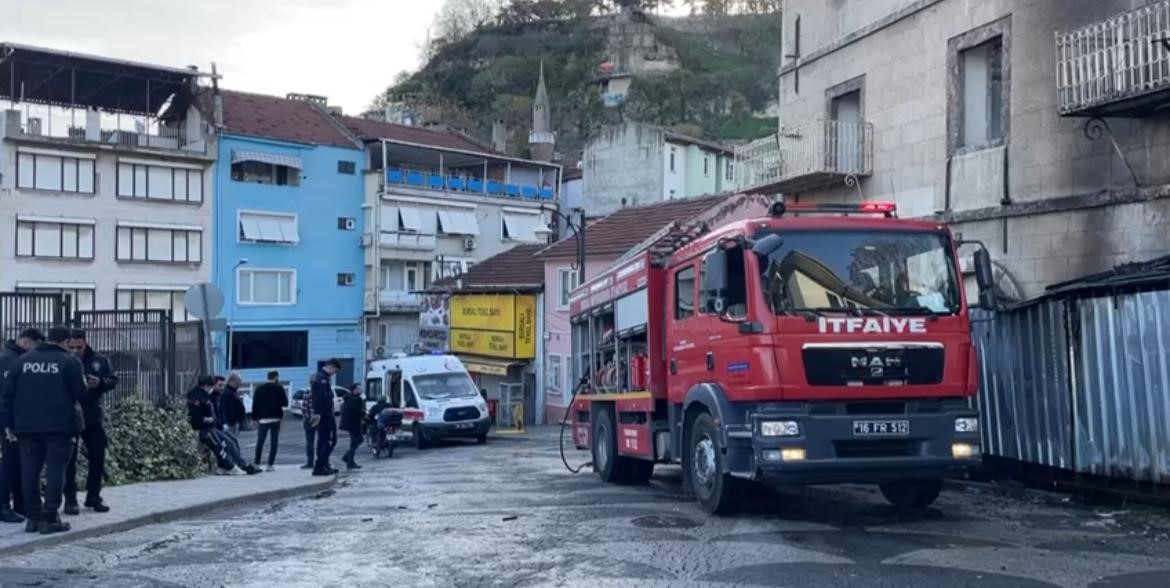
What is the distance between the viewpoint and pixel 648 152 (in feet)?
191

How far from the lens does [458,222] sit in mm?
57250

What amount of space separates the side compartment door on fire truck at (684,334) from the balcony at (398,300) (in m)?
42.7

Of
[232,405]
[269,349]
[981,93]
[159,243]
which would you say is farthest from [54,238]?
[981,93]

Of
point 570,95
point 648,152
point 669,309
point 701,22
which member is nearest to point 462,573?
point 669,309

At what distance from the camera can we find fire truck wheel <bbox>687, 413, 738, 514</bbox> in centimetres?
1142

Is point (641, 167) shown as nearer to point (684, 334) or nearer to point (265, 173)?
point (265, 173)

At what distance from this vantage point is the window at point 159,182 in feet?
159

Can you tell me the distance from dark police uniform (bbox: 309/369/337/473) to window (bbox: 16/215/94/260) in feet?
106

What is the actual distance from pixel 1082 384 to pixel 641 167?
46628 millimetres

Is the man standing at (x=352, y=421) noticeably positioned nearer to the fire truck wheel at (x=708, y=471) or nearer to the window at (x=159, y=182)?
the fire truck wheel at (x=708, y=471)

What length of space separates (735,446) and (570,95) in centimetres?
8269

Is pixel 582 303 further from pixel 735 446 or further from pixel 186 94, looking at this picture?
pixel 186 94

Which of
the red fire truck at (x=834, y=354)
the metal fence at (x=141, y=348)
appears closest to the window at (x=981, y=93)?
the red fire truck at (x=834, y=354)

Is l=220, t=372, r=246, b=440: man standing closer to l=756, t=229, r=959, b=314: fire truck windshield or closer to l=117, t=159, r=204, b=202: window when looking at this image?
l=756, t=229, r=959, b=314: fire truck windshield
